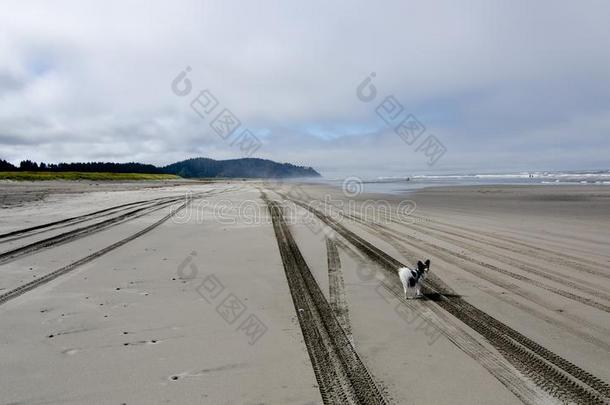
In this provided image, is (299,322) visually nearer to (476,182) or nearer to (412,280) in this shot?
(412,280)

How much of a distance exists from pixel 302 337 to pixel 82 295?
12.9ft

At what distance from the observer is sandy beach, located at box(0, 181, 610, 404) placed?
13.0 ft

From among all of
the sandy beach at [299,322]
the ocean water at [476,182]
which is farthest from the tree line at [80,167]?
the sandy beach at [299,322]

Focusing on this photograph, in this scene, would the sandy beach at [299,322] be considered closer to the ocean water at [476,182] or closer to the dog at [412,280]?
the dog at [412,280]

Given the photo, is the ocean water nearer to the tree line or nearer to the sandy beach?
the sandy beach

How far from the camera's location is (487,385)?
4004 mm

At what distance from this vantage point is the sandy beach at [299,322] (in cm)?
397

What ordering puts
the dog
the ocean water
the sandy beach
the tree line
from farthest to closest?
the tree line < the ocean water < the dog < the sandy beach

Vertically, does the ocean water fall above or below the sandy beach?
above

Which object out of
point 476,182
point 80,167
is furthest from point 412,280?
point 80,167

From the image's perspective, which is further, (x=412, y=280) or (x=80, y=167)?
(x=80, y=167)

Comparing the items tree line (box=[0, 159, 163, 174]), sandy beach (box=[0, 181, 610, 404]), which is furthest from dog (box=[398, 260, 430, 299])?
tree line (box=[0, 159, 163, 174])

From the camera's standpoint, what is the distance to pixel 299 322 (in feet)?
18.6

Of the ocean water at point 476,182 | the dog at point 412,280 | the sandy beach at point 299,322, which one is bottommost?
the sandy beach at point 299,322
